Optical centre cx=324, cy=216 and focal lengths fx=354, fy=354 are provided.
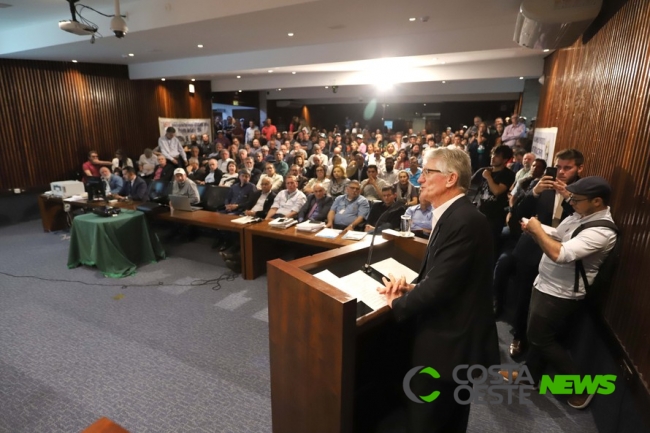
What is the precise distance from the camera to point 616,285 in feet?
6.66

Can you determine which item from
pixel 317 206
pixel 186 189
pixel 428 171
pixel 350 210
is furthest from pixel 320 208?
pixel 428 171

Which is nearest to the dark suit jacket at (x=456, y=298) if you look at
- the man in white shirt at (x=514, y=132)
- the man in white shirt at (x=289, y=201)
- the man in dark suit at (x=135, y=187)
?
the man in white shirt at (x=289, y=201)

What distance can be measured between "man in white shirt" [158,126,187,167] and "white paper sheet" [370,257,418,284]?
7827mm

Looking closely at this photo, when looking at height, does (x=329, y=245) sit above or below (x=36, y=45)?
below

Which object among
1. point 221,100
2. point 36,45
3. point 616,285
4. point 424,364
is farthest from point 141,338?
point 221,100

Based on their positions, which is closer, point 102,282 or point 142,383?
point 142,383

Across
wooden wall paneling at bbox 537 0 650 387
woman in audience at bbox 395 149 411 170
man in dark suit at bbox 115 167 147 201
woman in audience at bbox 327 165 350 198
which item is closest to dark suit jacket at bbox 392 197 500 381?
wooden wall paneling at bbox 537 0 650 387

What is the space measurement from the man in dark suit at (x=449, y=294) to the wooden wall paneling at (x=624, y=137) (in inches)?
38.5

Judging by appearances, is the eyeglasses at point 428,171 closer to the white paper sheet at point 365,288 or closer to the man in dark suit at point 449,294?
the man in dark suit at point 449,294

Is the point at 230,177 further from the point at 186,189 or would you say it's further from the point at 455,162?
the point at 455,162

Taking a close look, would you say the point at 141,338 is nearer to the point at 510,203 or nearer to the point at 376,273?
the point at 376,273

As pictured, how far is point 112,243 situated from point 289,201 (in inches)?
86.9

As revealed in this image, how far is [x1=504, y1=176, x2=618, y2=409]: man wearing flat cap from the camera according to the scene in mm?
1880

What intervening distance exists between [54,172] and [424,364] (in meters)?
8.74
